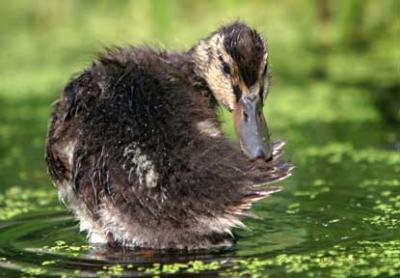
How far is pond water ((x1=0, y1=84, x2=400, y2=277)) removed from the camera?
16.6 feet

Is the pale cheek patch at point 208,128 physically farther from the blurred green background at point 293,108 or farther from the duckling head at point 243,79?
the blurred green background at point 293,108

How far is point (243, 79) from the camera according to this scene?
552 cm

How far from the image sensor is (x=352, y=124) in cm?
861

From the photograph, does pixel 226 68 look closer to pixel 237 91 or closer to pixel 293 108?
pixel 237 91

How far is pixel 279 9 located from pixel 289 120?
12.4ft

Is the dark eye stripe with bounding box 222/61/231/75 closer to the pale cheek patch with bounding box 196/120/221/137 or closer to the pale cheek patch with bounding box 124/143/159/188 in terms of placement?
the pale cheek patch with bounding box 196/120/221/137

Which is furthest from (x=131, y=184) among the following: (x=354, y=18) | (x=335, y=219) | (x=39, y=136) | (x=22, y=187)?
(x=354, y=18)

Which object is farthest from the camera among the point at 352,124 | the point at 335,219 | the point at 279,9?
the point at 279,9

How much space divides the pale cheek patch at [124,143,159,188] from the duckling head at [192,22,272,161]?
48cm

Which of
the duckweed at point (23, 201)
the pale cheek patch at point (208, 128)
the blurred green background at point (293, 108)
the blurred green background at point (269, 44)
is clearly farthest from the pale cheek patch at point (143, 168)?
the blurred green background at point (269, 44)

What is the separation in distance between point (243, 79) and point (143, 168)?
0.70 meters

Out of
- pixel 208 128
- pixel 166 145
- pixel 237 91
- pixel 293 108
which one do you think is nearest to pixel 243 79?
pixel 237 91

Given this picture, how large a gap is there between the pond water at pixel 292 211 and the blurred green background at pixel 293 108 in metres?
0.01

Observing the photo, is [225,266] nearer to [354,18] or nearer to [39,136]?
[39,136]
